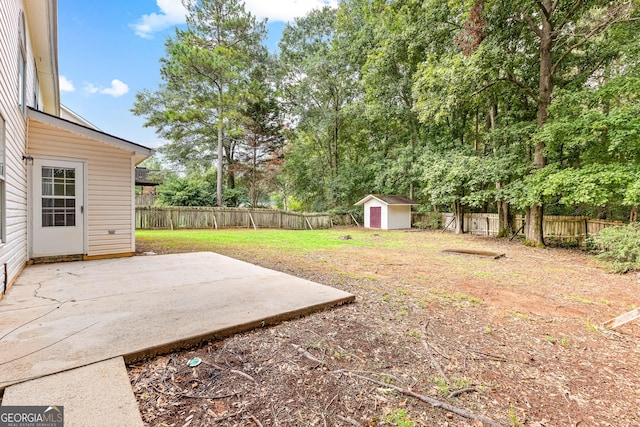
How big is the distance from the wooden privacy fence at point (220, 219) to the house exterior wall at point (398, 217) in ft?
13.1

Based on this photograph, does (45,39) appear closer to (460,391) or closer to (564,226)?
(460,391)

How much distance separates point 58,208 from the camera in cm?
531

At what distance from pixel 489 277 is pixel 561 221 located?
26.5 feet

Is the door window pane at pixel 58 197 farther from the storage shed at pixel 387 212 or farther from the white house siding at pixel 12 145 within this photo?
the storage shed at pixel 387 212

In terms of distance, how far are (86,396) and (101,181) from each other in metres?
5.46

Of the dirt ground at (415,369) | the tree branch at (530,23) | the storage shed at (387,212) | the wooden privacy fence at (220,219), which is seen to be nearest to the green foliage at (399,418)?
the dirt ground at (415,369)

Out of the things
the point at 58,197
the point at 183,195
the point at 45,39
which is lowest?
the point at 58,197

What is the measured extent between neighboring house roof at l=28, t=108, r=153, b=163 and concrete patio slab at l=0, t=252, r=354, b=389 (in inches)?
92.0

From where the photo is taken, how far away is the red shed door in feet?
58.5

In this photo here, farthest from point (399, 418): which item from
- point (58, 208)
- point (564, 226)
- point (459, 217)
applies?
point (459, 217)

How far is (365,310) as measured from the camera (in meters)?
3.44

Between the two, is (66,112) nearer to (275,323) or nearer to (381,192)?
(275,323)

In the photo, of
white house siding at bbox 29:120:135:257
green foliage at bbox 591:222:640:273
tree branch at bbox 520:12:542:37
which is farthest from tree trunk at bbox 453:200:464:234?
white house siding at bbox 29:120:135:257

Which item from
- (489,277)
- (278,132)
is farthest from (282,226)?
(489,277)
